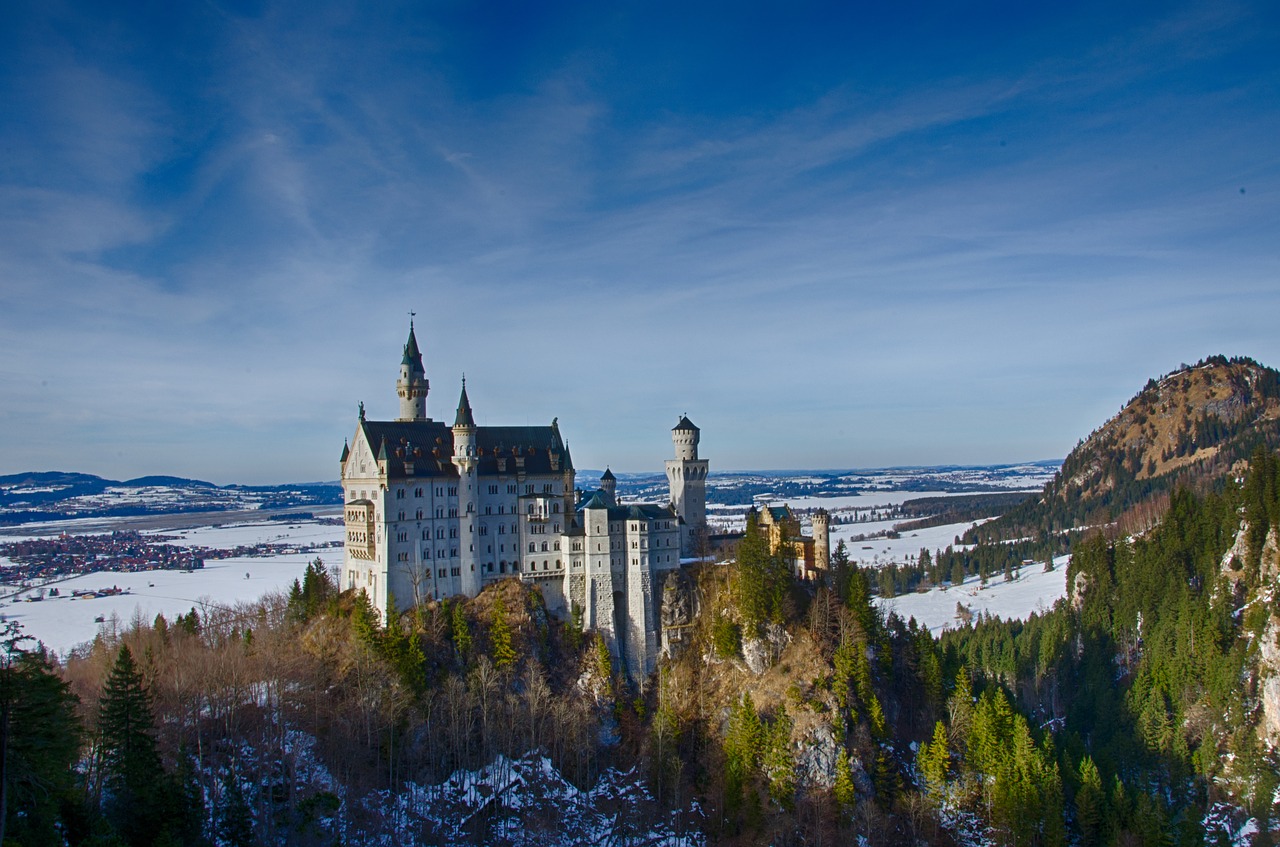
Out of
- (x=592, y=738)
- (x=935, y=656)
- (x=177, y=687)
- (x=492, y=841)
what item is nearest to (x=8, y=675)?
(x=177, y=687)

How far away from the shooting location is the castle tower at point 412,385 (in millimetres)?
99062

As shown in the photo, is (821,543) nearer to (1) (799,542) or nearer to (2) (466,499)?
(1) (799,542)

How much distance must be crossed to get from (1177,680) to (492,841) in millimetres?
83147

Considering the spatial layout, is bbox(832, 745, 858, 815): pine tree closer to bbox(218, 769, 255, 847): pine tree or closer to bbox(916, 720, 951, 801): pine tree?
bbox(916, 720, 951, 801): pine tree

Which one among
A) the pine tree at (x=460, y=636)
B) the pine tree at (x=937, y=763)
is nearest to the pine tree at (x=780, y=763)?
the pine tree at (x=937, y=763)

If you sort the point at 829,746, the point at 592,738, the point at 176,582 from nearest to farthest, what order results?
the point at 829,746 → the point at 592,738 → the point at 176,582

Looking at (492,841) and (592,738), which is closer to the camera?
(492,841)

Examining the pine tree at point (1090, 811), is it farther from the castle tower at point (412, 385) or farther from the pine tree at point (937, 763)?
the castle tower at point (412, 385)

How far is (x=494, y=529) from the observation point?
9606 centimetres

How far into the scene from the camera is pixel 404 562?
90.7 meters

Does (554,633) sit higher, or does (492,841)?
(554,633)

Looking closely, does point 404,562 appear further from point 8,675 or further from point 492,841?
point 8,675

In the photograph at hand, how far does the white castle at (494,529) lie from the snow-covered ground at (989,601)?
85.5 meters

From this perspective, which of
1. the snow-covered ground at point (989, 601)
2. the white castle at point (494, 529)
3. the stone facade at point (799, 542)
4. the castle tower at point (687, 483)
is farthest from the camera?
the snow-covered ground at point (989, 601)
